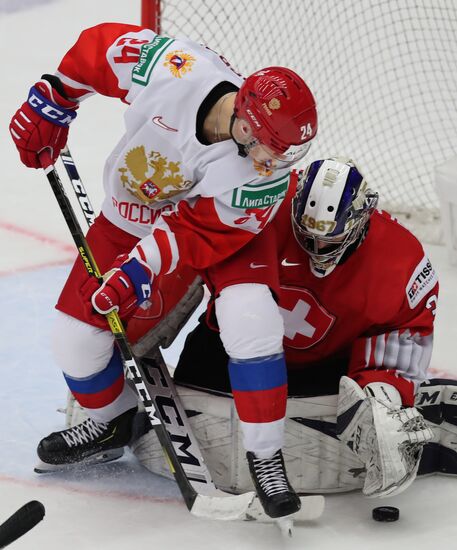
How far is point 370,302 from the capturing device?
2.70 metres

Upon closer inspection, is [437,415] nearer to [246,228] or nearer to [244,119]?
[246,228]

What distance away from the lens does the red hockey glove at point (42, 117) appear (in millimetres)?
2775

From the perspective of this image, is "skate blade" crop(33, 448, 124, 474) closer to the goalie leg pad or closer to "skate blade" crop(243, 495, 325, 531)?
"skate blade" crop(243, 495, 325, 531)

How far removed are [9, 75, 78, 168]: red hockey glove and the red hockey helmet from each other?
501 mm

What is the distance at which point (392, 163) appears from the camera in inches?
198

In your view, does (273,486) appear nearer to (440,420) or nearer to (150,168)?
(440,420)

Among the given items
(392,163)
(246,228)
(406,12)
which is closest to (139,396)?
(246,228)

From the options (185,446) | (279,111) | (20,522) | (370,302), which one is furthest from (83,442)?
(20,522)

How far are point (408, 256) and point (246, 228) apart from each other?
1.36ft

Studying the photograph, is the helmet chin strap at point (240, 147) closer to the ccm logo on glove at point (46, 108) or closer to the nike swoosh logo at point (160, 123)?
the nike swoosh logo at point (160, 123)

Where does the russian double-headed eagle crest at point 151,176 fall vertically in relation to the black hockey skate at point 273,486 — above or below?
above

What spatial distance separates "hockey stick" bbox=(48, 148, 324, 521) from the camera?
2.58 m

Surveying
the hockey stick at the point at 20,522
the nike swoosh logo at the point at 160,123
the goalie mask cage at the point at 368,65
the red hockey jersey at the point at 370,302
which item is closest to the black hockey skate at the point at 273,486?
the red hockey jersey at the point at 370,302

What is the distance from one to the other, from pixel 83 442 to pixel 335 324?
64 cm
